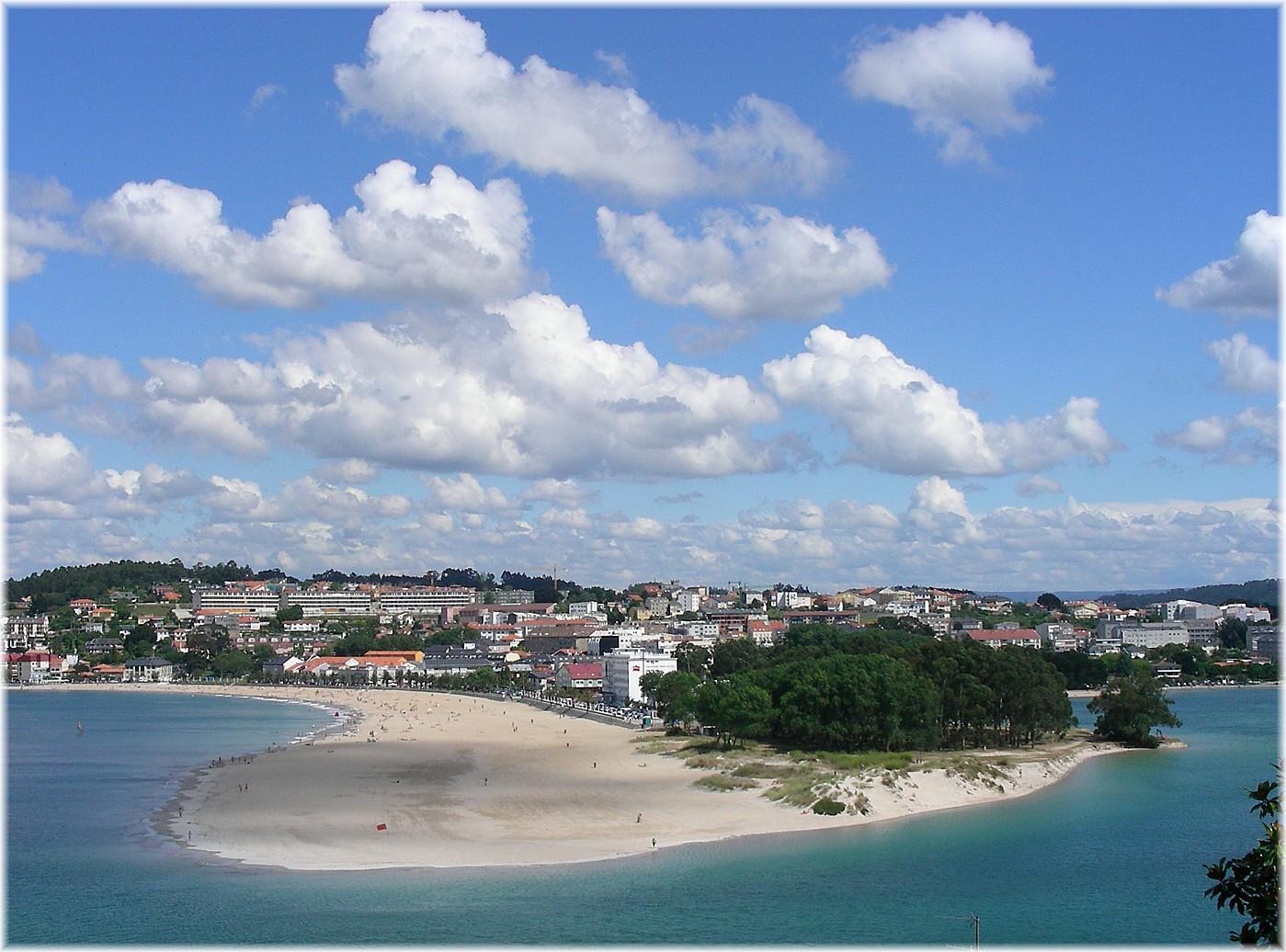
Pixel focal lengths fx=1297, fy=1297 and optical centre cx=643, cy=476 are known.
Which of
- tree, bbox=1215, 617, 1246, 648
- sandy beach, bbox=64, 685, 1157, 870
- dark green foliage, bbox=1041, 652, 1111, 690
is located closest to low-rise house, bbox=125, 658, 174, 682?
sandy beach, bbox=64, 685, 1157, 870

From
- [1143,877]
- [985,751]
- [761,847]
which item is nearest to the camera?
[1143,877]

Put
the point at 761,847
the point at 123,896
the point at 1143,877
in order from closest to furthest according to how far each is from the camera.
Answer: the point at 123,896 → the point at 1143,877 → the point at 761,847

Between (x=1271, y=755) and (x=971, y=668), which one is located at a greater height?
(x=971, y=668)

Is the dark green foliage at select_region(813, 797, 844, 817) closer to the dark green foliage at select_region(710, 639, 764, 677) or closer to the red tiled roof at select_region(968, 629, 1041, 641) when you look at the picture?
the dark green foliage at select_region(710, 639, 764, 677)

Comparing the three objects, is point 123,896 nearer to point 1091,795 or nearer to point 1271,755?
point 1091,795

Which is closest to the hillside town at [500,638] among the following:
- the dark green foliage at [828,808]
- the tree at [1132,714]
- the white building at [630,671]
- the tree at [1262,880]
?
the white building at [630,671]

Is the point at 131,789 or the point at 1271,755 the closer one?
the point at 131,789

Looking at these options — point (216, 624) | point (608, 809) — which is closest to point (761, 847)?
point (608, 809)

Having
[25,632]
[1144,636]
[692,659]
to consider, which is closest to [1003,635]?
[1144,636]
